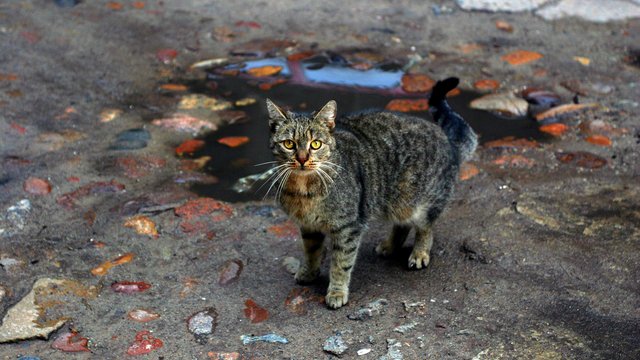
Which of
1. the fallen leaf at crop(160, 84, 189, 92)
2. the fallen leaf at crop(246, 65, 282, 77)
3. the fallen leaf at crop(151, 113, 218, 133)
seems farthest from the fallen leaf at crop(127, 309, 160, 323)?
the fallen leaf at crop(246, 65, 282, 77)

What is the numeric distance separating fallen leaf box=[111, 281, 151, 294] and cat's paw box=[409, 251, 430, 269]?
4.63 feet

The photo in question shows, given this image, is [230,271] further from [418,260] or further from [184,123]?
[184,123]

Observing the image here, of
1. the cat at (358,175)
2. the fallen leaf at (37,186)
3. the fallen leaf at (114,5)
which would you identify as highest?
the cat at (358,175)

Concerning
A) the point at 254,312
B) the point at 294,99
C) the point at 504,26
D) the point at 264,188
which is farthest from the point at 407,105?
the point at 254,312

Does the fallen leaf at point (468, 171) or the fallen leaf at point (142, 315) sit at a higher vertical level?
the fallen leaf at point (142, 315)

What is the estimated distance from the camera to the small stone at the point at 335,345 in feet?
12.4

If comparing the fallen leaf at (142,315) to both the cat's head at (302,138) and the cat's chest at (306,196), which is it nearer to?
the cat's chest at (306,196)

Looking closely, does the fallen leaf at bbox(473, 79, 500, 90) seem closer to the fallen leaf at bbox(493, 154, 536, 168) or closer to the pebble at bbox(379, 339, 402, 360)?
the fallen leaf at bbox(493, 154, 536, 168)

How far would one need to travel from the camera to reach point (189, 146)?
591 centimetres

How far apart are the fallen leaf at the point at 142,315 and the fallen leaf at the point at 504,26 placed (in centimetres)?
496

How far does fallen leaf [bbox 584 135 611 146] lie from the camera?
588 cm

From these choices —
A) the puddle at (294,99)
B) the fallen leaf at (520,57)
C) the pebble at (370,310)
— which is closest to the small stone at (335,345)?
the pebble at (370,310)

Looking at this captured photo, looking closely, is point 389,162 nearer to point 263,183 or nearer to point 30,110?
point 263,183

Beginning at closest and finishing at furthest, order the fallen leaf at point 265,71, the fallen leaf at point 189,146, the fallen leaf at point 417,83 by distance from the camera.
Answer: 1. the fallen leaf at point 189,146
2. the fallen leaf at point 417,83
3. the fallen leaf at point 265,71
